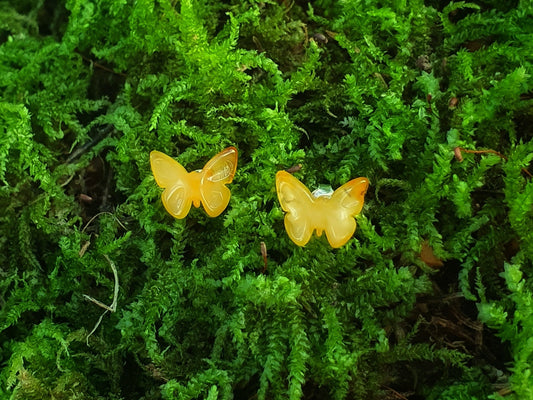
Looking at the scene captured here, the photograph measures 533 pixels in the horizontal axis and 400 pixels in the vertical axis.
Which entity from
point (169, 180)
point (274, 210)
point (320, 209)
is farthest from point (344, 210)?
point (169, 180)

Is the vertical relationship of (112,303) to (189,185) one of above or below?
below

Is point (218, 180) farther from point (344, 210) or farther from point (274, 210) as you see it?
point (344, 210)

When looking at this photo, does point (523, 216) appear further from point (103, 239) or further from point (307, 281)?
point (103, 239)

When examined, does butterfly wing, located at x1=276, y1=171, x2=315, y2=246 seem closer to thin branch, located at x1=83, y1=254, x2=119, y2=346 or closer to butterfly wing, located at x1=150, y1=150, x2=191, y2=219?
butterfly wing, located at x1=150, y1=150, x2=191, y2=219

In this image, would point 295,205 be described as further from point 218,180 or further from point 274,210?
point 218,180

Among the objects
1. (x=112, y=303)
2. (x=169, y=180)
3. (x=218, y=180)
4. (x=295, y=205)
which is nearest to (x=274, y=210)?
(x=295, y=205)

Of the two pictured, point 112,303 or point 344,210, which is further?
point 112,303

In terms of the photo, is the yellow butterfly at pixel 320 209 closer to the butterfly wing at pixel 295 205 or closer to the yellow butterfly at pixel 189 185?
the butterfly wing at pixel 295 205
